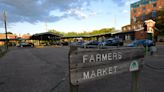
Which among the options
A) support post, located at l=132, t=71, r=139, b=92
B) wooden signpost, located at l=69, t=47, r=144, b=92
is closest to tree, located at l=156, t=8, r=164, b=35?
support post, located at l=132, t=71, r=139, b=92

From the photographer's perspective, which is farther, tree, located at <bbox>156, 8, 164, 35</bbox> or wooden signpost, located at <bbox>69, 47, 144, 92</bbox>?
tree, located at <bbox>156, 8, 164, 35</bbox>

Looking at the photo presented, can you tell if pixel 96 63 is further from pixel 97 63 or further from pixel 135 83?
pixel 135 83

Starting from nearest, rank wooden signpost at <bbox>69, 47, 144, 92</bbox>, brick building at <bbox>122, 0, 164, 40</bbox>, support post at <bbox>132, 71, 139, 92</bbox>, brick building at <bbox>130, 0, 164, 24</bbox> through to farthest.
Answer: wooden signpost at <bbox>69, 47, 144, 92</bbox> < support post at <bbox>132, 71, 139, 92</bbox> < brick building at <bbox>122, 0, 164, 40</bbox> < brick building at <bbox>130, 0, 164, 24</bbox>

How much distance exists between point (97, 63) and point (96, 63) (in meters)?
0.02

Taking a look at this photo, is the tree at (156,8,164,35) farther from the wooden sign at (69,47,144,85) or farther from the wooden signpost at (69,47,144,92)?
the wooden sign at (69,47,144,85)

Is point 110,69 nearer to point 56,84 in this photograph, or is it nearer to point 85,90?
point 85,90

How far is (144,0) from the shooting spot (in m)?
70.1

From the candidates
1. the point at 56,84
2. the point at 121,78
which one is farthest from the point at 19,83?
the point at 121,78

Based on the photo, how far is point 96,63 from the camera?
3021 millimetres

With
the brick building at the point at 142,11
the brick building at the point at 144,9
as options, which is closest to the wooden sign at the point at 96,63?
the brick building at the point at 142,11

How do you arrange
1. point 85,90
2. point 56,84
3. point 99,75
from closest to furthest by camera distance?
point 99,75 → point 85,90 → point 56,84

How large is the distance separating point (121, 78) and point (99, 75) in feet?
15.6

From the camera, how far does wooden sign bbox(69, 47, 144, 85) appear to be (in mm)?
2773

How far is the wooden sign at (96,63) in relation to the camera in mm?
2773
